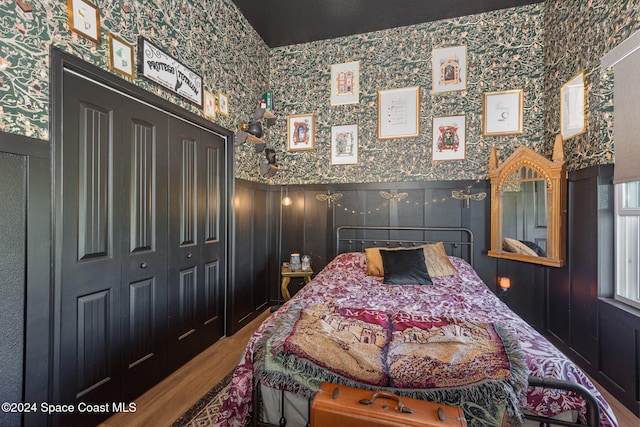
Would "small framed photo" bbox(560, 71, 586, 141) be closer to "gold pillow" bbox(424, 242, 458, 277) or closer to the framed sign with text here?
"gold pillow" bbox(424, 242, 458, 277)

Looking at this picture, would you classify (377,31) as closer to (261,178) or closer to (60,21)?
(261,178)

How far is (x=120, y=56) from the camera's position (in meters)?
1.85

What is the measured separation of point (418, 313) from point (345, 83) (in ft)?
9.96

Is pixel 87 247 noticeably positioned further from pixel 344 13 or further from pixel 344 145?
pixel 344 13

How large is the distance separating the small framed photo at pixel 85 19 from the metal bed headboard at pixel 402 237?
9.39ft

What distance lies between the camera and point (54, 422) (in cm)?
151

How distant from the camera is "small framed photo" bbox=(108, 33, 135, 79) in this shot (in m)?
1.79

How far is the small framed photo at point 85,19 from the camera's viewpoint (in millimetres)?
1565

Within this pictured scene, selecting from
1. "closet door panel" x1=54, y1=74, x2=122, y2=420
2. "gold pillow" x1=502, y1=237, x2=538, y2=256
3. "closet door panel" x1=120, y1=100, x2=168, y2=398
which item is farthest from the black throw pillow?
"closet door panel" x1=54, y1=74, x2=122, y2=420

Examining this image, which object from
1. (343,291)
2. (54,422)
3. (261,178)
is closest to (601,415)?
(343,291)

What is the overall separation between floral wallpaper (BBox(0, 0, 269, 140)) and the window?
3560 mm

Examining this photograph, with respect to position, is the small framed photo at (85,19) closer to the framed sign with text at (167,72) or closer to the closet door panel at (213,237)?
the framed sign with text at (167,72)

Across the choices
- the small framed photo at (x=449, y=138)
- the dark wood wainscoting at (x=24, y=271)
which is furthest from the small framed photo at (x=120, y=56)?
the small framed photo at (x=449, y=138)

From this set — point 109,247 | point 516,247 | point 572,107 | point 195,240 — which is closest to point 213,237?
point 195,240
